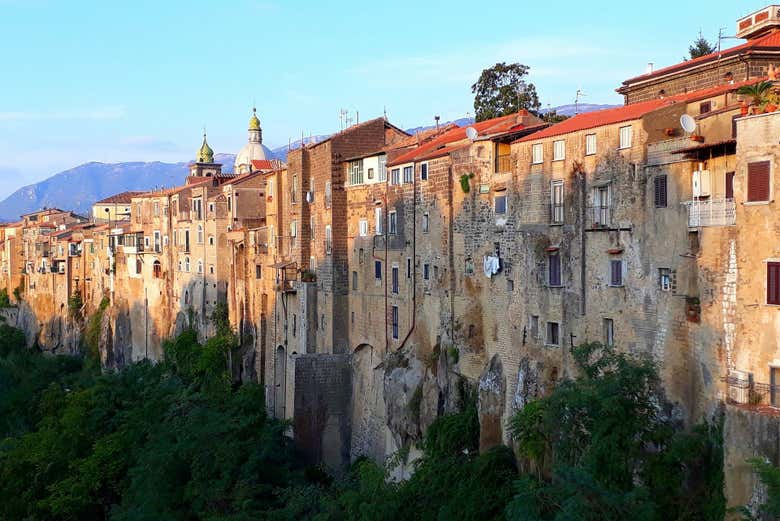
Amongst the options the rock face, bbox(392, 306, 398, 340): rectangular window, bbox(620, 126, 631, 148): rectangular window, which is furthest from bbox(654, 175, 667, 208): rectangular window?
bbox(392, 306, 398, 340): rectangular window

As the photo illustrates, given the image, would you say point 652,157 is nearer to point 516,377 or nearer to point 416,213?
point 516,377

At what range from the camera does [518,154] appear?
3253cm

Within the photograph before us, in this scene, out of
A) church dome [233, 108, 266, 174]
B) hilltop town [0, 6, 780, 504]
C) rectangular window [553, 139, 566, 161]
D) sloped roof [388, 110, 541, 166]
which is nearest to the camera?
hilltop town [0, 6, 780, 504]

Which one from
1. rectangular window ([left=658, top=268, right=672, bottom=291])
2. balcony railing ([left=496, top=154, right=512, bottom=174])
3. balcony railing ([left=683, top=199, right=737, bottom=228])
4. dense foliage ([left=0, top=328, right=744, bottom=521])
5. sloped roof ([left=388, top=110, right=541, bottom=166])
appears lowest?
dense foliage ([left=0, top=328, right=744, bottom=521])

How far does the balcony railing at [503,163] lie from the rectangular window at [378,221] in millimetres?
9374

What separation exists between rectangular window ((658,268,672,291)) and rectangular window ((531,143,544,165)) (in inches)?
270

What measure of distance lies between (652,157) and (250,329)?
32.9 m

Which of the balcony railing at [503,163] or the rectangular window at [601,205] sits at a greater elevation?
the balcony railing at [503,163]

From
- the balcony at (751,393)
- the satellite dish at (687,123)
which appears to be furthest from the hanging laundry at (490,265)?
the balcony at (751,393)

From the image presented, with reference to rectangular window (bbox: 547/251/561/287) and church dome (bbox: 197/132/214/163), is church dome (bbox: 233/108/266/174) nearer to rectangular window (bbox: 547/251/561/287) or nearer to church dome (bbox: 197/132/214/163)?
church dome (bbox: 197/132/214/163)

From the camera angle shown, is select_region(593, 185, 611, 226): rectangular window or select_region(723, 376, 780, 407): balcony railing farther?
select_region(593, 185, 611, 226): rectangular window

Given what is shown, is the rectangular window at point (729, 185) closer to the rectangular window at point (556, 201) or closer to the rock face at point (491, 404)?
the rectangular window at point (556, 201)

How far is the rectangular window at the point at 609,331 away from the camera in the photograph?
90.9 feet

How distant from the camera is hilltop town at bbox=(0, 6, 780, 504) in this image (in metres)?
22.7
